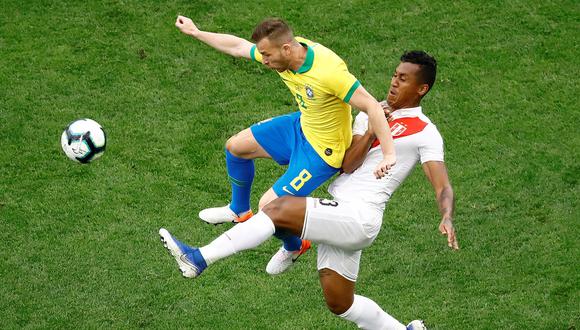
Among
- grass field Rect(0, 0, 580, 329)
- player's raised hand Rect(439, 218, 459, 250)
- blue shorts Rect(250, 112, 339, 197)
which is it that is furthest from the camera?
grass field Rect(0, 0, 580, 329)

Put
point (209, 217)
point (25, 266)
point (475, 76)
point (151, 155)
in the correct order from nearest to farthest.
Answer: point (209, 217)
point (25, 266)
point (151, 155)
point (475, 76)

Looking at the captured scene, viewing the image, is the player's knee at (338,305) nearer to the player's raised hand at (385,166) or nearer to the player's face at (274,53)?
the player's raised hand at (385,166)

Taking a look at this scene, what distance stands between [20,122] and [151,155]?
1979 millimetres

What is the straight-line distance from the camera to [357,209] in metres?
10.8

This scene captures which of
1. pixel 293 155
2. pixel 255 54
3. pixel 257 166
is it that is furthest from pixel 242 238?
pixel 257 166

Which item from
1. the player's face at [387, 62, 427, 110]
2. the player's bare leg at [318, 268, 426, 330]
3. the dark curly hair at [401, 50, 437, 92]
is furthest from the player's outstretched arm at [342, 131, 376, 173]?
the player's bare leg at [318, 268, 426, 330]

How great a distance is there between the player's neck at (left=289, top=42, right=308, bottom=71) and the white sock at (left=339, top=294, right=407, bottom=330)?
2404 mm

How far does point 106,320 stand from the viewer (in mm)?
12922

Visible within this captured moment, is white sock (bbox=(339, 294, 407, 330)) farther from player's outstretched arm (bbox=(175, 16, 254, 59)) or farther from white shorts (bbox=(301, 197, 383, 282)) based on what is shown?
player's outstretched arm (bbox=(175, 16, 254, 59))

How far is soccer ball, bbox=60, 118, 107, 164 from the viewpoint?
11.6 m

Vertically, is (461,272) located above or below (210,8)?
below

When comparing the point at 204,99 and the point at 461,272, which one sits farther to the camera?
the point at 204,99

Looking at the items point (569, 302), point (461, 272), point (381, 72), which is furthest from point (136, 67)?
point (569, 302)

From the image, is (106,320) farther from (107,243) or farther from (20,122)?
(20,122)
